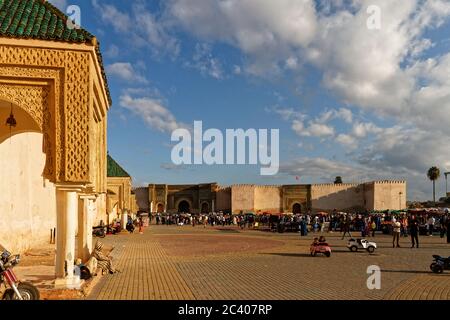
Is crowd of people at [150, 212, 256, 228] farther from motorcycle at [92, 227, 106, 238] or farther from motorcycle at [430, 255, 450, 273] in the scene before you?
motorcycle at [430, 255, 450, 273]

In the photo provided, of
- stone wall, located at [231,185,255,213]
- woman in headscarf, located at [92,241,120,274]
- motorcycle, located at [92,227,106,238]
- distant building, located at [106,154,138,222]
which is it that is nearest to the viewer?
woman in headscarf, located at [92,241,120,274]

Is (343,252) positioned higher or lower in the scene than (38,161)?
lower

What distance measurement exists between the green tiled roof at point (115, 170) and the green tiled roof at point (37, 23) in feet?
95.3

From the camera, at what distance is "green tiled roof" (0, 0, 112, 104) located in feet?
27.5

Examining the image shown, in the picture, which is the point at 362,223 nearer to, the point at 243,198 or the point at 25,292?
the point at 25,292

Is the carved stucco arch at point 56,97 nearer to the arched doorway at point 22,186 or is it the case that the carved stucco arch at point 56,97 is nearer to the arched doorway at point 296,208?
the arched doorway at point 22,186

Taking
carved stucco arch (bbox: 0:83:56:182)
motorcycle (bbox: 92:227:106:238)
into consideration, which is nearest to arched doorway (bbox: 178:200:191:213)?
motorcycle (bbox: 92:227:106:238)

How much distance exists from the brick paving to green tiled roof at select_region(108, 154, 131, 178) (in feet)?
73.1

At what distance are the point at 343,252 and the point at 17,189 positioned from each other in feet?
37.6

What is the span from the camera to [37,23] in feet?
28.9
